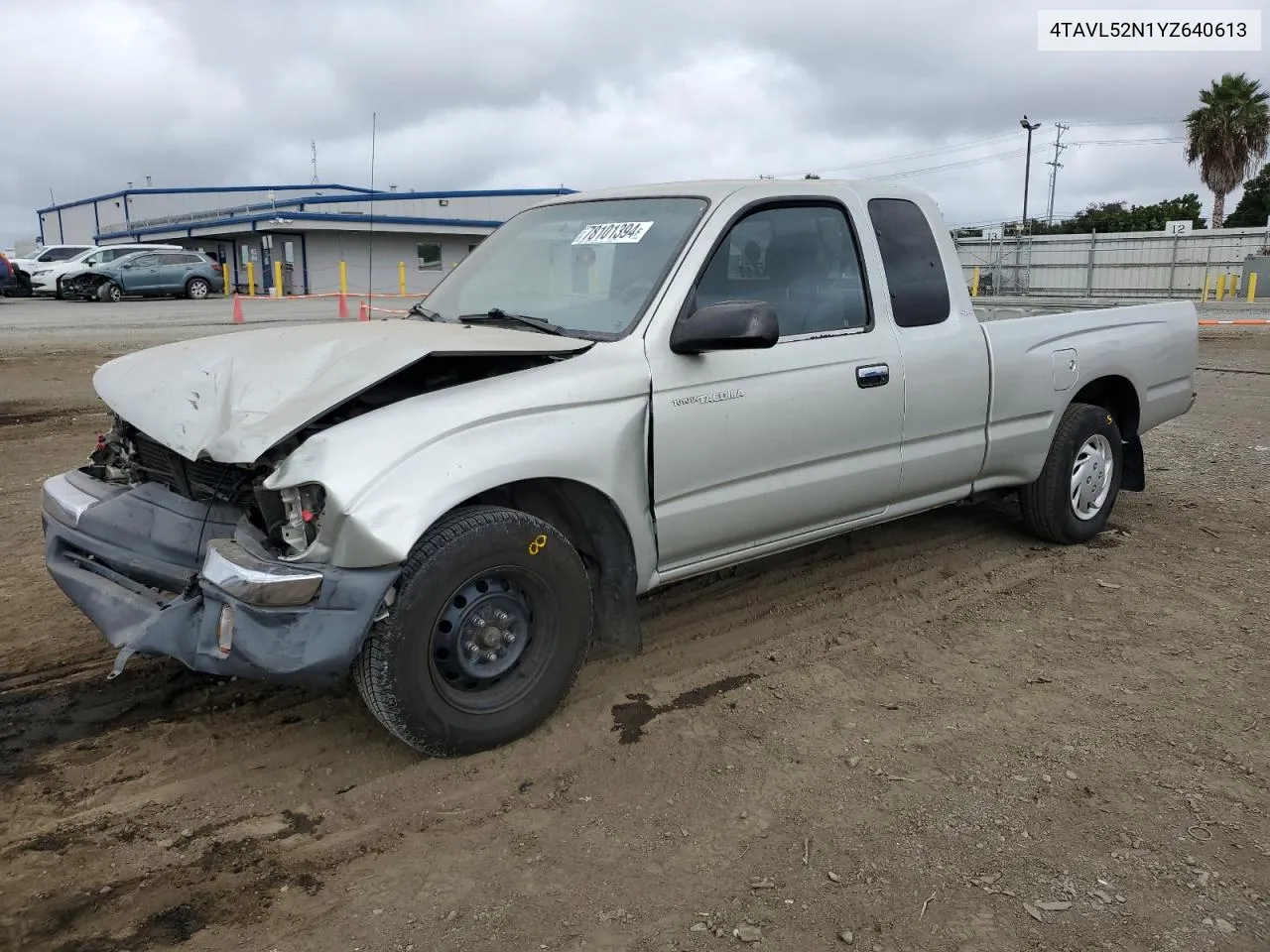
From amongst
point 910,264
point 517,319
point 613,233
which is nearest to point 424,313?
point 517,319

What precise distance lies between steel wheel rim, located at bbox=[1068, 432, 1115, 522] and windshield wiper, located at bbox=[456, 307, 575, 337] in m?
3.09

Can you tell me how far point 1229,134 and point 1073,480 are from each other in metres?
46.9

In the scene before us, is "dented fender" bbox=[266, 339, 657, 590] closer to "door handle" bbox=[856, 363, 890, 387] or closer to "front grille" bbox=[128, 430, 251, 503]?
"front grille" bbox=[128, 430, 251, 503]

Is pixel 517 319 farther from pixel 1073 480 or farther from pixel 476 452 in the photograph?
pixel 1073 480

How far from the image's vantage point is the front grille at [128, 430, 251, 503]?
334 centimetres

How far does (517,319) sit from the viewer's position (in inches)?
162

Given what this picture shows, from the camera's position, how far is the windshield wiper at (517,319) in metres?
3.91

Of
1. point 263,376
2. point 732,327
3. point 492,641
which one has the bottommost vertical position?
point 492,641

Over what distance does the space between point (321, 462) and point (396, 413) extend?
291 millimetres

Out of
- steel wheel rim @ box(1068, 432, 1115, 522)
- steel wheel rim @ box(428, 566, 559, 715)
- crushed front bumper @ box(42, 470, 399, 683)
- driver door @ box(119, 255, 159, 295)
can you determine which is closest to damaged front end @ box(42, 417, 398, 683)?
crushed front bumper @ box(42, 470, 399, 683)

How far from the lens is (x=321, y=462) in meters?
2.98

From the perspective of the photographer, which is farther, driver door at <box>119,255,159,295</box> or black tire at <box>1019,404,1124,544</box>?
driver door at <box>119,255,159,295</box>

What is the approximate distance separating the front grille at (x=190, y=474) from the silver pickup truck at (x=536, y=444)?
1cm

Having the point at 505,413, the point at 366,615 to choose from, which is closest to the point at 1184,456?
the point at 505,413
